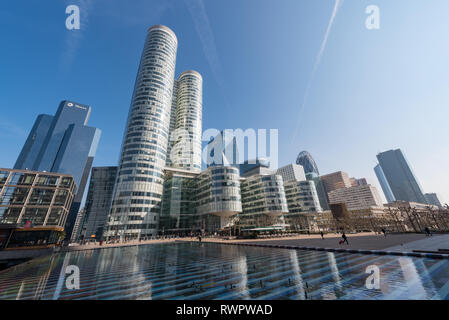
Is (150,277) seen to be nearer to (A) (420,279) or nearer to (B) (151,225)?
(A) (420,279)

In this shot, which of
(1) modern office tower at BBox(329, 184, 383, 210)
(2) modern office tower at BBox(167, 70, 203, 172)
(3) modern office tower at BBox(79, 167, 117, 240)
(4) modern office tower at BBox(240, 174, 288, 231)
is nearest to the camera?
(4) modern office tower at BBox(240, 174, 288, 231)

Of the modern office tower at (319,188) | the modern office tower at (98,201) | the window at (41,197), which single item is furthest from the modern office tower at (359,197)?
the window at (41,197)

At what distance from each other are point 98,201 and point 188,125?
65216mm

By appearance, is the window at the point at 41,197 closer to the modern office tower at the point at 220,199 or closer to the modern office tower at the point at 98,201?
the modern office tower at the point at 98,201

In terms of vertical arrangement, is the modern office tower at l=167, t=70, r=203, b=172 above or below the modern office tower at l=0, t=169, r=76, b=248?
above

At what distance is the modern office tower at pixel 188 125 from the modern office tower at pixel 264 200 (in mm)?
36165

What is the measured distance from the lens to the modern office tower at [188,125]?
10506cm

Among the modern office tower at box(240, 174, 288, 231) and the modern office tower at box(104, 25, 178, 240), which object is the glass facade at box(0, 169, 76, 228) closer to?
the modern office tower at box(104, 25, 178, 240)

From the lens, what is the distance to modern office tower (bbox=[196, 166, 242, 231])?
219 ft

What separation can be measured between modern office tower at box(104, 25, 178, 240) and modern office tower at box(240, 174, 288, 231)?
41414mm

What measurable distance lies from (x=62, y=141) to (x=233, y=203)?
202m

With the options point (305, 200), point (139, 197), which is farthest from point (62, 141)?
point (305, 200)

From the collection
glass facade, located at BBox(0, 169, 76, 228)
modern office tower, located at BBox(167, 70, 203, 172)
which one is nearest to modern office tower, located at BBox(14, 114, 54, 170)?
glass facade, located at BBox(0, 169, 76, 228)
